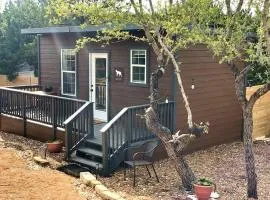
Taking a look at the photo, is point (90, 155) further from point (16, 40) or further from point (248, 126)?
point (16, 40)

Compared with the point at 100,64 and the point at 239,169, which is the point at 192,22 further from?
the point at 100,64

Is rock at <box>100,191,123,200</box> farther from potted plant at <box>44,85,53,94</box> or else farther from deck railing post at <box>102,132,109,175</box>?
potted plant at <box>44,85,53,94</box>

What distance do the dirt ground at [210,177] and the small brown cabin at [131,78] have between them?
0.80 metres

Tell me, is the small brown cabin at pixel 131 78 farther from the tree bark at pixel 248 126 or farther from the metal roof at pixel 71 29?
the tree bark at pixel 248 126

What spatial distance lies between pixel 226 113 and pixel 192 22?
5.51m

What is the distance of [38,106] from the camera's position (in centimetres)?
1175

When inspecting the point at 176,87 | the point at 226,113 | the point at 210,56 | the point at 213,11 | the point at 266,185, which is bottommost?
the point at 266,185

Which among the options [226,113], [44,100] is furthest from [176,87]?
[44,100]

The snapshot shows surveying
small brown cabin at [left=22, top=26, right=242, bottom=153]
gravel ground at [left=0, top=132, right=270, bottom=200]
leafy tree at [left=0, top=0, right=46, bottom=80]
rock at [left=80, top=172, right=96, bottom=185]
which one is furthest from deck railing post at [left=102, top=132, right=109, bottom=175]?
leafy tree at [left=0, top=0, right=46, bottom=80]

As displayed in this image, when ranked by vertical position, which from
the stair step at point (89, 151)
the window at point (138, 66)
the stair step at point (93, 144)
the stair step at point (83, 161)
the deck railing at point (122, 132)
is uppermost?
the window at point (138, 66)

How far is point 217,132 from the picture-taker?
12578 mm

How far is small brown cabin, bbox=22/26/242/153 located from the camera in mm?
11156

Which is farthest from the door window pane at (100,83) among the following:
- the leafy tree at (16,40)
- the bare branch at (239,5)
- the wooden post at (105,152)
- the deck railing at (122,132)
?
the leafy tree at (16,40)

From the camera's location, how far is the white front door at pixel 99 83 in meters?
12.4
